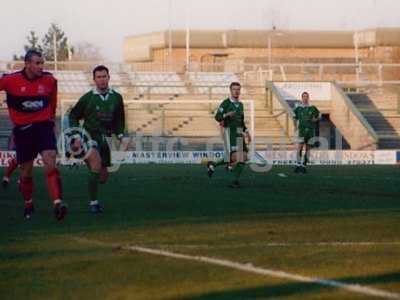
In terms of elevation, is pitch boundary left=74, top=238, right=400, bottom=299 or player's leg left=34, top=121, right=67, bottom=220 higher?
player's leg left=34, top=121, right=67, bottom=220

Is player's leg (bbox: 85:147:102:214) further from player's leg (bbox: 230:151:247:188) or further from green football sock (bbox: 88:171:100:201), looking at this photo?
player's leg (bbox: 230:151:247:188)

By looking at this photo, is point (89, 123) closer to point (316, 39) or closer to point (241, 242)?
point (241, 242)

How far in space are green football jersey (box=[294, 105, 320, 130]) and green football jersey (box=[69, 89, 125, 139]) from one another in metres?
16.7

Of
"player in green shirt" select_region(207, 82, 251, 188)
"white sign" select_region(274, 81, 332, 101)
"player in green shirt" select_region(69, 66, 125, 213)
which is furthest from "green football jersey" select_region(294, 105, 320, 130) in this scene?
"white sign" select_region(274, 81, 332, 101)

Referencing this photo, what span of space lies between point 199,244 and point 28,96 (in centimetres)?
405

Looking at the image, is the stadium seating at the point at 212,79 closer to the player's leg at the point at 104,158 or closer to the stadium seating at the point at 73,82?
the stadium seating at the point at 73,82

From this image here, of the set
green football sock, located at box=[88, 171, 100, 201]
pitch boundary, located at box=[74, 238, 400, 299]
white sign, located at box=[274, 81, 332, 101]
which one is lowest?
white sign, located at box=[274, 81, 332, 101]

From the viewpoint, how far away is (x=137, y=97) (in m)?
49.9

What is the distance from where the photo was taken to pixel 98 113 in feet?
50.6

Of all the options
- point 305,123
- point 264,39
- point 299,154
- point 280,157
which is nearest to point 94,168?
point 299,154

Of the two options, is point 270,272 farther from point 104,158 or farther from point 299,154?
point 299,154

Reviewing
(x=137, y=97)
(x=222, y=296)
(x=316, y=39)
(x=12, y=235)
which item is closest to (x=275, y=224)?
(x=12, y=235)

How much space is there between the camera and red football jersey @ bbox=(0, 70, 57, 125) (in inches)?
543

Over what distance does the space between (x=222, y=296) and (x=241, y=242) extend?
3.23 meters
